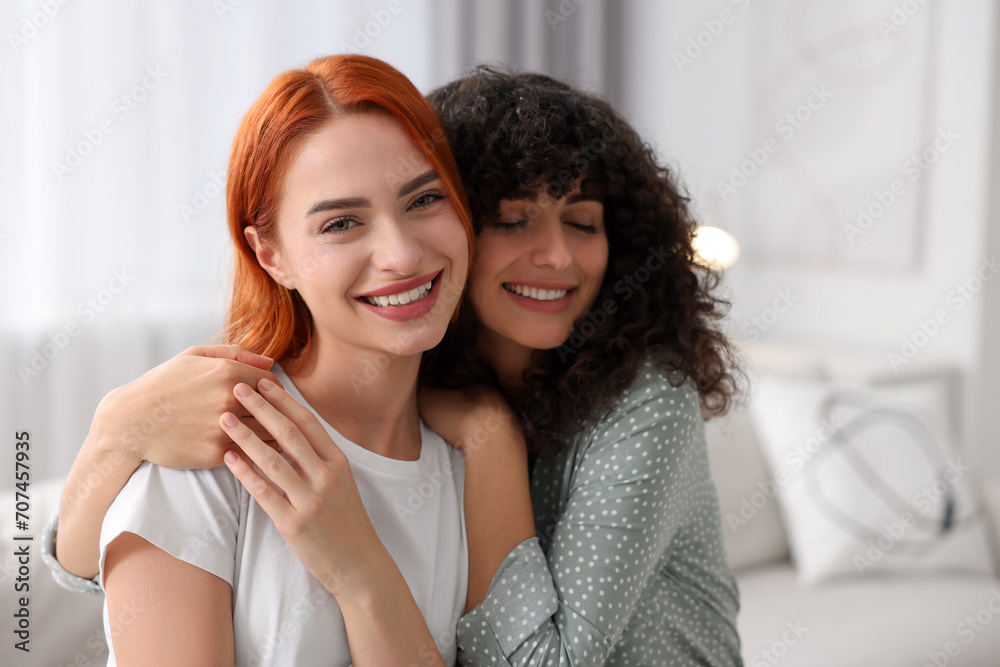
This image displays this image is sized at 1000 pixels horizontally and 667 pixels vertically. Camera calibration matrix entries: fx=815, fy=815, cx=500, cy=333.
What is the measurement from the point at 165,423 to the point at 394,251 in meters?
0.35

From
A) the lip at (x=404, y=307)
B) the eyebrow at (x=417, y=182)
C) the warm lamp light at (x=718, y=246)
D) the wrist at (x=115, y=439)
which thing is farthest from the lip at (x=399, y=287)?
the warm lamp light at (x=718, y=246)

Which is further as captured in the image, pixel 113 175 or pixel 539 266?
pixel 113 175

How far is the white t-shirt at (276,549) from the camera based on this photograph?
97 cm

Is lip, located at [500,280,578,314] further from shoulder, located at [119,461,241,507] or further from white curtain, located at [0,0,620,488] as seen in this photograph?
white curtain, located at [0,0,620,488]

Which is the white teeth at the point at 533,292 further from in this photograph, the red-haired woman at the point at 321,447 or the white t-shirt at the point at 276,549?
the white t-shirt at the point at 276,549

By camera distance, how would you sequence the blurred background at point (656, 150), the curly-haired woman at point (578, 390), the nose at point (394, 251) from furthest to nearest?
the blurred background at point (656, 150)
the curly-haired woman at point (578, 390)
the nose at point (394, 251)

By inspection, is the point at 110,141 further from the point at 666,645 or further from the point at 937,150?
the point at 937,150

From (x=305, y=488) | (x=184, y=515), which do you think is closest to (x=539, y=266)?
(x=305, y=488)

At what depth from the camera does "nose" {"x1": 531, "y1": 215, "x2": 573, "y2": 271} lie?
1.25 m

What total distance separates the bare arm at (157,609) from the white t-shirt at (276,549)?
13mm

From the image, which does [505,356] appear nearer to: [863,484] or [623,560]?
[623,560]

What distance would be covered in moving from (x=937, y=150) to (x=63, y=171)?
2814mm

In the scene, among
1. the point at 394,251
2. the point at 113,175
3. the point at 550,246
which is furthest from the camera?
the point at 113,175

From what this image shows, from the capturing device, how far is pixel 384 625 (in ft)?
3.28
